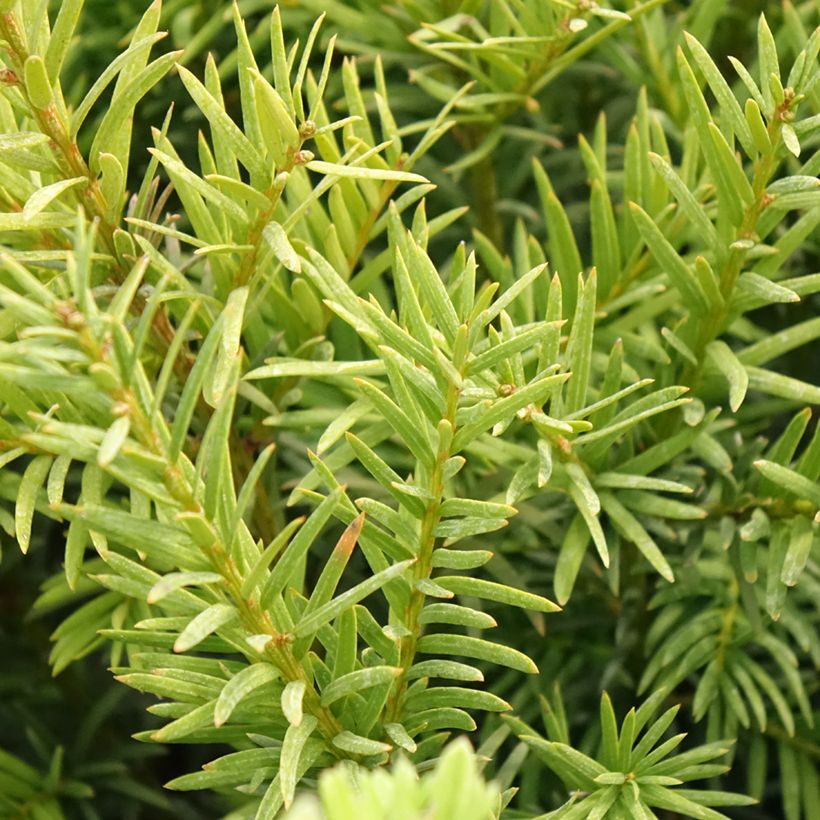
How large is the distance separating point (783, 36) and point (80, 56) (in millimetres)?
312

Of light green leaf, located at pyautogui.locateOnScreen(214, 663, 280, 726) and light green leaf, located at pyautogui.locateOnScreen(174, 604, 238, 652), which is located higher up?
light green leaf, located at pyautogui.locateOnScreen(174, 604, 238, 652)

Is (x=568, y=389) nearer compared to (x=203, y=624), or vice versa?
(x=203, y=624)

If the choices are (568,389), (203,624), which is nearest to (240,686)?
(203,624)

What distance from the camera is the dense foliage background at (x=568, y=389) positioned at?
356 mm

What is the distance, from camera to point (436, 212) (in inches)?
21.0

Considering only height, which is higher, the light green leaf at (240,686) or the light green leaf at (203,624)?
the light green leaf at (203,624)

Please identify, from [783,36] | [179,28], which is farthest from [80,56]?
[783,36]

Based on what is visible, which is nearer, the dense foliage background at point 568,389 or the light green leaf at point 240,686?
the light green leaf at point 240,686

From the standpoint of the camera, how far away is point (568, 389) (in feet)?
1.14

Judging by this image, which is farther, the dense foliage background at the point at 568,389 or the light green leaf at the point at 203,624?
the dense foliage background at the point at 568,389

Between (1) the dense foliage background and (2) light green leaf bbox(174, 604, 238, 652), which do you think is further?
(1) the dense foliage background

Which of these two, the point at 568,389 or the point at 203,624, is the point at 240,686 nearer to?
the point at 203,624

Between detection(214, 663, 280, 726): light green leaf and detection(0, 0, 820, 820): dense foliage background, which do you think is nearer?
detection(214, 663, 280, 726): light green leaf

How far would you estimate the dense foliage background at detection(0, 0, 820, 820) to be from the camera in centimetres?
36
